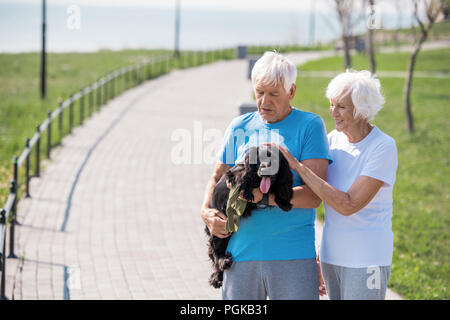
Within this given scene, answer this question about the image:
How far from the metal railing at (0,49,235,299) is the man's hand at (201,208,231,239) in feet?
7.71

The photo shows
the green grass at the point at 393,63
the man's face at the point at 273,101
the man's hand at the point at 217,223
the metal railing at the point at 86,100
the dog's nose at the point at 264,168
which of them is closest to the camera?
the dog's nose at the point at 264,168

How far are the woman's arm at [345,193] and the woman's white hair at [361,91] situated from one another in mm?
356

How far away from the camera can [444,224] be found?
7758 millimetres

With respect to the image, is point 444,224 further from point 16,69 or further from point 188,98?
point 16,69

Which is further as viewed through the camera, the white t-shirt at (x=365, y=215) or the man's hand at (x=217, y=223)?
the man's hand at (x=217, y=223)

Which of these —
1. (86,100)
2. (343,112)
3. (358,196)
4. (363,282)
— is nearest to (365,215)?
(358,196)

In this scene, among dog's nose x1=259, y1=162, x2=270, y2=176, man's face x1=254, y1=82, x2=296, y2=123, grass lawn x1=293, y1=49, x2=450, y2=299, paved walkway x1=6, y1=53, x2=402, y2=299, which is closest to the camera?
dog's nose x1=259, y1=162, x2=270, y2=176

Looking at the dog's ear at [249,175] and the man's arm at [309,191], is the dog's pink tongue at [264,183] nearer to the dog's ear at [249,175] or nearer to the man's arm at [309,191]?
the dog's ear at [249,175]

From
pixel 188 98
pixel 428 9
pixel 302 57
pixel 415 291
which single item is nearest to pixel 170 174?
pixel 415 291

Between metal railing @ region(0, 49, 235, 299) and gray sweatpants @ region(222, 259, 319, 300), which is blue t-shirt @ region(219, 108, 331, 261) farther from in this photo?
metal railing @ region(0, 49, 235, 299)

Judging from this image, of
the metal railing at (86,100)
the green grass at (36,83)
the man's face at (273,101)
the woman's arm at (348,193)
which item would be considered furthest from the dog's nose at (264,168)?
the green grass at (36,83)

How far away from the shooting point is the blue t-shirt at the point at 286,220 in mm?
3262

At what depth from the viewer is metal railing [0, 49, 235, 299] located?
639 cm

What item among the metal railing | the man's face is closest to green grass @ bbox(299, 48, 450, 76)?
the metal railing
